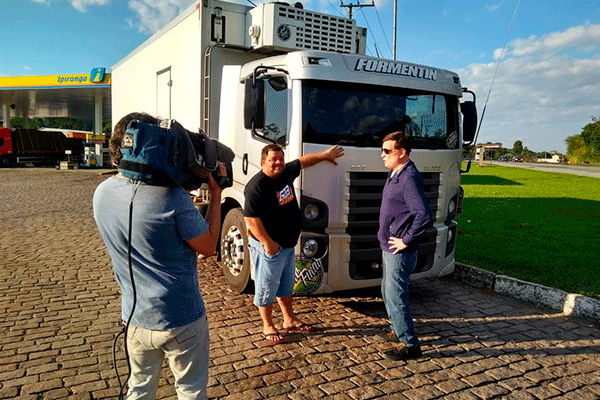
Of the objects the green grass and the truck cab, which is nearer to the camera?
the truck cab

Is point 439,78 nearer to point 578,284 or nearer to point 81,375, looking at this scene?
point 578,284

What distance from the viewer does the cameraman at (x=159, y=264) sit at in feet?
7.06

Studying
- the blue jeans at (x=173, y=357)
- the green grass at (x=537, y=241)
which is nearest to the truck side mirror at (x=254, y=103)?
the blue jeans at (x=173, y=357)

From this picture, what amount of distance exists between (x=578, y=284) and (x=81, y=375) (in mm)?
5755

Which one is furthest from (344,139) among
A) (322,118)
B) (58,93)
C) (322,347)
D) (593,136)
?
(593,136)

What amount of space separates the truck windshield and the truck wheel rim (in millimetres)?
1584

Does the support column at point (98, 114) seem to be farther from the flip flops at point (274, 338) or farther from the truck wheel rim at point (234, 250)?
the flip flops at point (274, 338)

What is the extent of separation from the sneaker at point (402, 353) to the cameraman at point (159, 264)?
7.15ft

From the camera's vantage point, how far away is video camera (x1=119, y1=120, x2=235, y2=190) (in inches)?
79.7

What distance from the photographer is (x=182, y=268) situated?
2.27 metres

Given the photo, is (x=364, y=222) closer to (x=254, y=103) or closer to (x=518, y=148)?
(x=254, y=103)

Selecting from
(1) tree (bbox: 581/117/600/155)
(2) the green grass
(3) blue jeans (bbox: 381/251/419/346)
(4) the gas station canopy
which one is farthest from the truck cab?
(1) tree (bbox: 581/117/600/155)

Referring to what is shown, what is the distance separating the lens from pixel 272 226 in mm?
4336

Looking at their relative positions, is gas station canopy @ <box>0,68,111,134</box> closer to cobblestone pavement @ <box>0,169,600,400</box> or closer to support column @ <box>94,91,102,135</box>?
support column @ <box>94,91,102,135</box>
